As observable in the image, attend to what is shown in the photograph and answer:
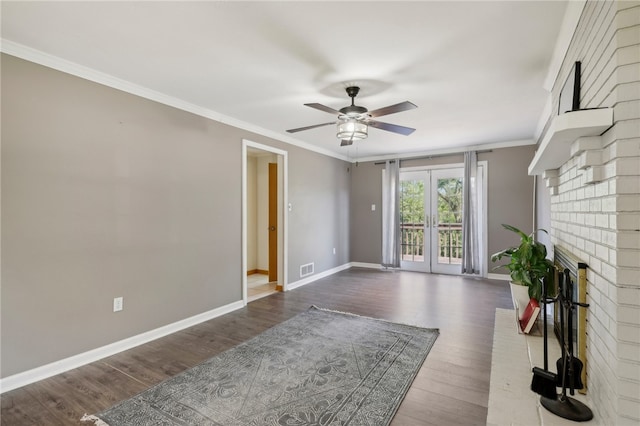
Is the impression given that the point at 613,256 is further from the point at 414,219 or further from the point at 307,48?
the point at 414,219

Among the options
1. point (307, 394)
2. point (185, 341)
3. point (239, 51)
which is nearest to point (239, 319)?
point (185, 341)

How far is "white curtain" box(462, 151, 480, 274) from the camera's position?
5684 millimetres

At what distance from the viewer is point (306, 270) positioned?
5.54 m

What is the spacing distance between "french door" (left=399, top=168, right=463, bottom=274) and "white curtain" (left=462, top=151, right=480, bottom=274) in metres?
0.24

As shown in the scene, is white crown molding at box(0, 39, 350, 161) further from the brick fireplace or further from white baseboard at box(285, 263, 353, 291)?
the brick fireplace

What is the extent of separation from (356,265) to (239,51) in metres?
5.50

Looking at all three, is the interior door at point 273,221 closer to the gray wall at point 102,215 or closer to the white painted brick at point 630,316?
the gray wall at point 102,215

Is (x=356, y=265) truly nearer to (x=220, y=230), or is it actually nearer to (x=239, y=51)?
(x=220, y=230)

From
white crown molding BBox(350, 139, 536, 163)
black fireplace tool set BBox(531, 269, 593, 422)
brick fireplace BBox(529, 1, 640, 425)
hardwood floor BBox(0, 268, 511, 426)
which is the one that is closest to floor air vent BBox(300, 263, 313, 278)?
hardwood floor BBox(0, 268, 511, 426)

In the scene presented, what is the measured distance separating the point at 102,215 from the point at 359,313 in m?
2.94

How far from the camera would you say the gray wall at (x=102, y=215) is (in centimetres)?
230

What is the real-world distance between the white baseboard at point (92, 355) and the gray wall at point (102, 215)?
0.17 ft

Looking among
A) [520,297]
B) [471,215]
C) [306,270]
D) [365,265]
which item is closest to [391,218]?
[365,265]

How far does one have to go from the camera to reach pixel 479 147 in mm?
5723
